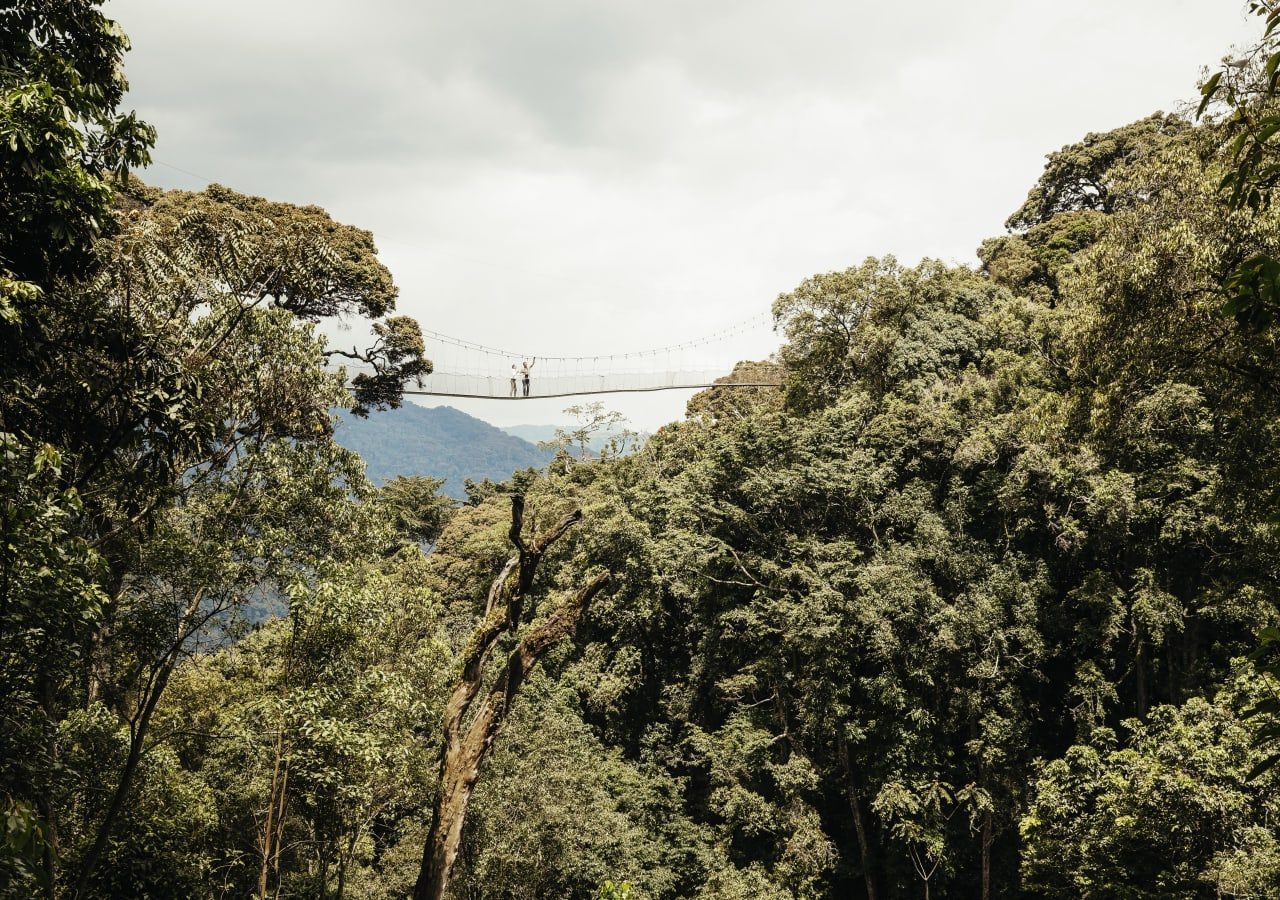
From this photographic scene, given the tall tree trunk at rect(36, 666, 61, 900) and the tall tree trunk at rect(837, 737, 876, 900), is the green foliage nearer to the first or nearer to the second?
the tall tree trunk at rect(837, 737, 876, 900)

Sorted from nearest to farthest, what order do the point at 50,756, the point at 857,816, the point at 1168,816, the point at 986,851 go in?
the point at 50,756, the point at 1168,816, the point at 986,851, the point at 857,816

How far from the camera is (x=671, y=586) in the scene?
16.8 m

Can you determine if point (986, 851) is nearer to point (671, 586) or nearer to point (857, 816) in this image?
point (857, 816)

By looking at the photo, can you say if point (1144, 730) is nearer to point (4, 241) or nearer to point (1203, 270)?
point (1203, 270)

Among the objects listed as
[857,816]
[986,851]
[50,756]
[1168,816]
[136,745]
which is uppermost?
[50,756]

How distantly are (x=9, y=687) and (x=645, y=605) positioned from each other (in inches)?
573

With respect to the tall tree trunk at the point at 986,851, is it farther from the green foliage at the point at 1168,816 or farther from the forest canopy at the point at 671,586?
the green foliage at the point at 1168,816

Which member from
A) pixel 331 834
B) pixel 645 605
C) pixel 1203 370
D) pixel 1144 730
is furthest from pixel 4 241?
pixel 645 605

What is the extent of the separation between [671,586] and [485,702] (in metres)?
10.7

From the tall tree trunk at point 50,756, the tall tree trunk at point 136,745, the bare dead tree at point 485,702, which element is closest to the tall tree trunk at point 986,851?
the bare dead tree at point 485,702

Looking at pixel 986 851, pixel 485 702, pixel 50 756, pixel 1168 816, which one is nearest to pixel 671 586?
pixel 986 851

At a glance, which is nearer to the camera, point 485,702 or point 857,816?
point 485,702

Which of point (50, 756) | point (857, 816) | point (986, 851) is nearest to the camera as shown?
point (50, 756)

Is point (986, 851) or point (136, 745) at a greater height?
point (136, 745)
